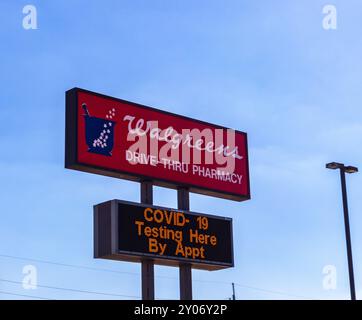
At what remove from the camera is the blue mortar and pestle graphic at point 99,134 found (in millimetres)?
28788

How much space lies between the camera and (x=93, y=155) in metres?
28.7

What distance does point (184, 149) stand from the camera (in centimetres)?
3164

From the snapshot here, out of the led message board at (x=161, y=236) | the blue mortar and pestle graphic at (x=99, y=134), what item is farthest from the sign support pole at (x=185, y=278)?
the blue mortar and pestle graphic at (x=99, y=134)

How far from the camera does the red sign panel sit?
94.1 ft

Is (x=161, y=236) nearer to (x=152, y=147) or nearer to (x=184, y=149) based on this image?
(x=152, y=147)

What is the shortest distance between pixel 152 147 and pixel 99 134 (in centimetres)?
225

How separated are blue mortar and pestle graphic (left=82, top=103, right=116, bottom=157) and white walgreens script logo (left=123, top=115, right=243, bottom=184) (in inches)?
29.0

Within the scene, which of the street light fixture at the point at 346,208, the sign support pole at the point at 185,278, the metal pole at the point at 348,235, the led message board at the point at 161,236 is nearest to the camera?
the led message board at the point at 161,236

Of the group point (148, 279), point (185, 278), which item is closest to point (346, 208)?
point (185, 278)

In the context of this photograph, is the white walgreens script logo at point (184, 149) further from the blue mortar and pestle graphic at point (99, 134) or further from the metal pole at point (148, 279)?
the metal pole at point (148, 279)

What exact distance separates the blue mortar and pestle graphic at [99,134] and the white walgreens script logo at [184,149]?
74 cm
